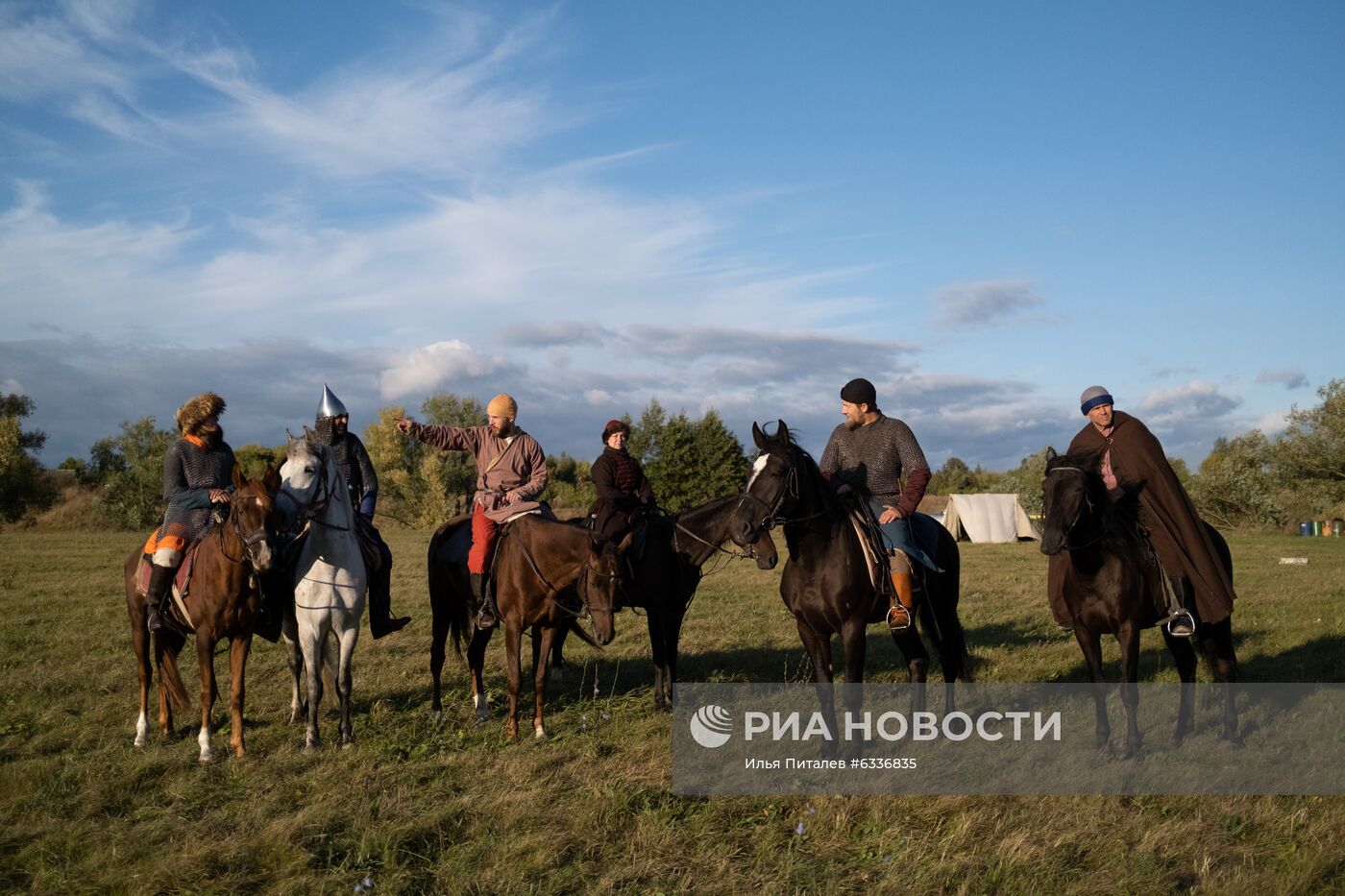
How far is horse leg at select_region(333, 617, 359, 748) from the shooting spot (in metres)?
7.34

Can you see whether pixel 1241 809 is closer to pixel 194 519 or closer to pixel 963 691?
pixel 963 691

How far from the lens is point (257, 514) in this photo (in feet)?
21.1

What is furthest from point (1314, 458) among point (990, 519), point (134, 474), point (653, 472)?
point (134, 474)

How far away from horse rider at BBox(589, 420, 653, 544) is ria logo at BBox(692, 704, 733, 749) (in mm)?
1758

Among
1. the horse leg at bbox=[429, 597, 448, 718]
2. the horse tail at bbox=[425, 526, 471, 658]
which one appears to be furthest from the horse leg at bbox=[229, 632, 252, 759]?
the horse tail at bbox=[425, 526, 471, 658]

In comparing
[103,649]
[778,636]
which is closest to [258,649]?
[103,649]

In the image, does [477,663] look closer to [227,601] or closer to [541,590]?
[541,590]

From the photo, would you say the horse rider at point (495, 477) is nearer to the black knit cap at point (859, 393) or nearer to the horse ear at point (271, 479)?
the horse ear at point (271, 479)

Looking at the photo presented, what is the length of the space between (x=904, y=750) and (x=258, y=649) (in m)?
8.64

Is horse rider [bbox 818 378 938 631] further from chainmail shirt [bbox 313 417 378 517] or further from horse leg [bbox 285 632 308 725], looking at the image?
horse leg [bbox 285 632 308 725]

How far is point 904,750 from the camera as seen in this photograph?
22.9 feet

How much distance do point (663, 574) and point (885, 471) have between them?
2.73 m

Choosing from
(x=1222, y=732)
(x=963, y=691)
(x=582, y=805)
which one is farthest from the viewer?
(x=963, y=691)

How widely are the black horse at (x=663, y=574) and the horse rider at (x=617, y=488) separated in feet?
1.09
